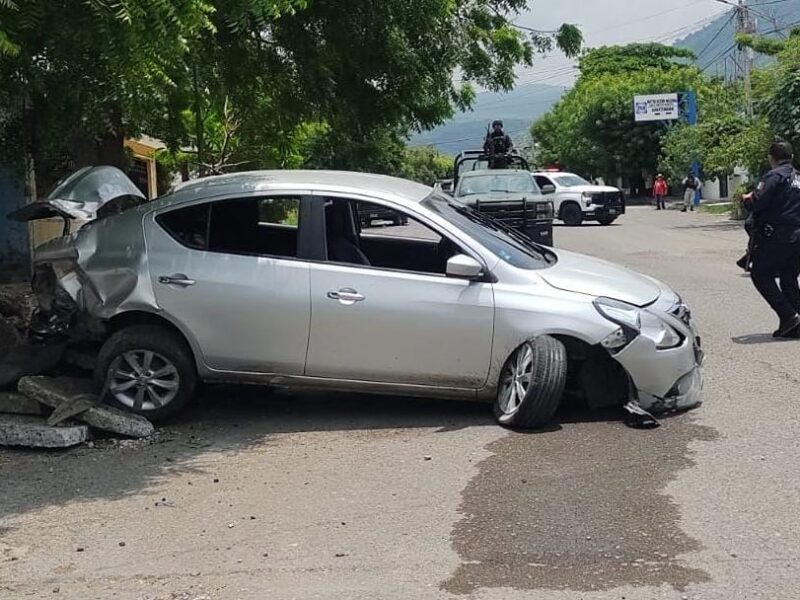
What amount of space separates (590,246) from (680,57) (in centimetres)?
5712

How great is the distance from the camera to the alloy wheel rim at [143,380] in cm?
685

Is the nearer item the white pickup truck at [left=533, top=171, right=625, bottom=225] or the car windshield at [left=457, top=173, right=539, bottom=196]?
the car windshield at [left=457, top=173, right=539, bottom=196]

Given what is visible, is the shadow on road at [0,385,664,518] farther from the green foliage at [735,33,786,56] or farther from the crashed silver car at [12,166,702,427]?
the green foliage at [735,33,786,56]

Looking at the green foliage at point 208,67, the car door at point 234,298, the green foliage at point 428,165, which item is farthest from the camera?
the green foliage at point 428,165

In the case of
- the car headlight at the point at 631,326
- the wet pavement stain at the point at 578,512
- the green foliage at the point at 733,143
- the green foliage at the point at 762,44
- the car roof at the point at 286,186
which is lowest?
the wet pavement stain at the point at 578,512

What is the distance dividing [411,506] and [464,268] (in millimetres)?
1888

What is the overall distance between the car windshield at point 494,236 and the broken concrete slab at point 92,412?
2527mm

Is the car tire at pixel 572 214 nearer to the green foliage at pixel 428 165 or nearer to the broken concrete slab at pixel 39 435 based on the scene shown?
the broken concrete slab at pixel 39 435

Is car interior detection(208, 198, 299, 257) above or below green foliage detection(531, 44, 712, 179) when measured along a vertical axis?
below

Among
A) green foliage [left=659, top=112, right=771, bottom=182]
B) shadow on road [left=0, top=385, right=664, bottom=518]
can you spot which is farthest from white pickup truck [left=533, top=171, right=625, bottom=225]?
shadow on road [left=0, top=385, right=664, bottom=518]

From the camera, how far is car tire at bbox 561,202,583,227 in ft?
96.8

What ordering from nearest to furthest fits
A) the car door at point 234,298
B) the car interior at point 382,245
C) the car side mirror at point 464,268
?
1. the car side mirror at point 464,268
2. the car door at point 234,298
3. the car interior at point 382,245

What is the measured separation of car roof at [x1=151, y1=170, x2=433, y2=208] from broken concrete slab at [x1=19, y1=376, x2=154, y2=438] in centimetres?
147

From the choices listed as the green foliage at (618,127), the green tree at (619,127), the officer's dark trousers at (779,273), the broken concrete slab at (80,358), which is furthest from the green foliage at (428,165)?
the broken concrete slab at (80,358)
